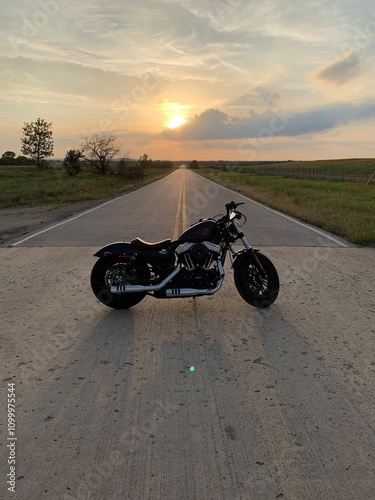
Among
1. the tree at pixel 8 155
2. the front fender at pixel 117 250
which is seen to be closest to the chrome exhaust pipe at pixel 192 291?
the front fender at pixel 117 250

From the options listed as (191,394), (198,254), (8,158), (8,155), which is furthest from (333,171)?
(8,155)

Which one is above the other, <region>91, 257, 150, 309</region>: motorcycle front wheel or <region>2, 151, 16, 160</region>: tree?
<region>2, 151, 16, 160</region>: tree

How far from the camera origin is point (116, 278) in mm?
5496

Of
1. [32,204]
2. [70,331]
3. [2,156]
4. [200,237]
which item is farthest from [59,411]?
[2,156]

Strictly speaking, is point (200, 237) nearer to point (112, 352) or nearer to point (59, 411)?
point (112, 352)

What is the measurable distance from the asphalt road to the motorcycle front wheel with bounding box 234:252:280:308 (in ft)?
0.61

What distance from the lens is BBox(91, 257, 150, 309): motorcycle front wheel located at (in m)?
5.41

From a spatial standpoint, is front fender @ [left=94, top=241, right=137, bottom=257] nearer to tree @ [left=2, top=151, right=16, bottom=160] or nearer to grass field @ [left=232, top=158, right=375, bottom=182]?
grass field @ [left=232, top=158, right=375, bottom=182]

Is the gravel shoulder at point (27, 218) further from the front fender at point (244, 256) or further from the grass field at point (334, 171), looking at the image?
the grass field at point (334, 171)

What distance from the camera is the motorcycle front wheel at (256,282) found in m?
5.55

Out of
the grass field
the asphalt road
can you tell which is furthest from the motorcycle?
Result: the grass field

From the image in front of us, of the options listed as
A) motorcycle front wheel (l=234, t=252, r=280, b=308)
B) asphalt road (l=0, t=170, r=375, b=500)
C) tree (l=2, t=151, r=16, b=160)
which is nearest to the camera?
asphalt road (l=0, t=170, r=375, b=500)

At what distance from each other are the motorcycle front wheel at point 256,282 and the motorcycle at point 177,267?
1cm

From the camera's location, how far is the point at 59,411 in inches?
131
